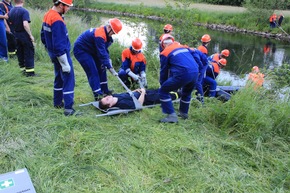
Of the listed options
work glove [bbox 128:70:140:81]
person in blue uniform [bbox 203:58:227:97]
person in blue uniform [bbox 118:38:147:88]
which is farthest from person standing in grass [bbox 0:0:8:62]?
person in blue uniform [bbox 203:58:227:97]

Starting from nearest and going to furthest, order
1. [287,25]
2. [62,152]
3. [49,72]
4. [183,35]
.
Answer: [62,152], [49,72], [183,35], [287,25]

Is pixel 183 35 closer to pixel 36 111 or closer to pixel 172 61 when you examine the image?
pixel 172 61

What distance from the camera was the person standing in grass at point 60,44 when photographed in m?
3.57

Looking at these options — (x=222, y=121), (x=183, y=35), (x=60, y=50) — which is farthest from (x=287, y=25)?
(x=60, y=50)

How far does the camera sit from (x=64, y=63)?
3734mm

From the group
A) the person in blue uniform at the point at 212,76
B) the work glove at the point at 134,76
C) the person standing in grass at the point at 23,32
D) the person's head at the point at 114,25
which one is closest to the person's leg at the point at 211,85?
the person in blue uniform at the point at 212,76

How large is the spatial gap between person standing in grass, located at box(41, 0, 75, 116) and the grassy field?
0.36 meters

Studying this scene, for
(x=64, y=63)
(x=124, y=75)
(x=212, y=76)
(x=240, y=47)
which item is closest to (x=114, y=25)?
(x=64, y=63)

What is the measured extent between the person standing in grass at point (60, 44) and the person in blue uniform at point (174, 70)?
1.36 m

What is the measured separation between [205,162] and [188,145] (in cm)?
33

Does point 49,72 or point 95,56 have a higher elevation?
point 95,56

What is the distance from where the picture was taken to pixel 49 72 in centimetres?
605

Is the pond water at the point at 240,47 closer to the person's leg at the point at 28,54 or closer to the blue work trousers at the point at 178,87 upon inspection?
the person's leg at the point at 28,54

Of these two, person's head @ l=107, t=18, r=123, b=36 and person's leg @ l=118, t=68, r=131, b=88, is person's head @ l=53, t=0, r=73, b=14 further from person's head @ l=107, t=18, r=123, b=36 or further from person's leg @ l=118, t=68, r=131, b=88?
person's leg @ l=118, t=68, r=131, b=88
